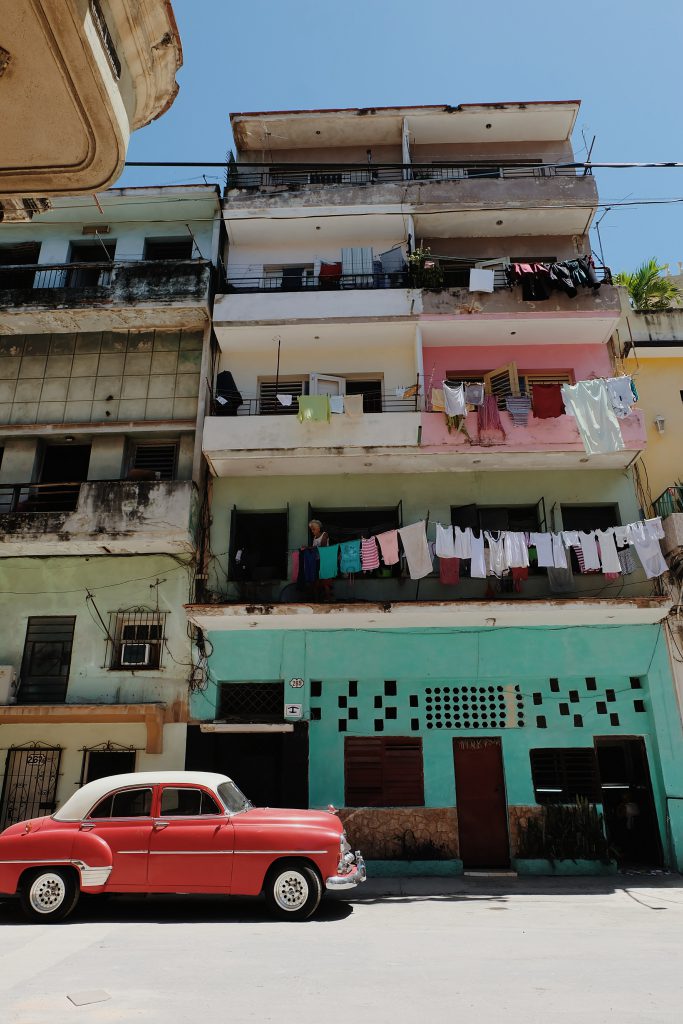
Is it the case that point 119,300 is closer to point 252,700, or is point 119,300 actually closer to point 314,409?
point 314,409

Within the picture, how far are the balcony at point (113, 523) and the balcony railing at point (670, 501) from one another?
396 inches

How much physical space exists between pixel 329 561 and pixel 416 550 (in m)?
1.77

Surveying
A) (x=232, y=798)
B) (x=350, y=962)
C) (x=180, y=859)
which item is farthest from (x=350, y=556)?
(x=350, y=962)

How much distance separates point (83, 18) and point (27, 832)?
8730 mm

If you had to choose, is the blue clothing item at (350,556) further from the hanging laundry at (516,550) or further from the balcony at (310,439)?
the hanging laundry at (516,550)

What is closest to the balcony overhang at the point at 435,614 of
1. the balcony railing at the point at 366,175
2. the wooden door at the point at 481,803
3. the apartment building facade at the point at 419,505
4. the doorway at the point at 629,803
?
the apartment building facade at the point at 419,505

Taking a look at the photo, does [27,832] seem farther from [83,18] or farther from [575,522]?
[575,522]

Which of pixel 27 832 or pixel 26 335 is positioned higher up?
pixel 26 335

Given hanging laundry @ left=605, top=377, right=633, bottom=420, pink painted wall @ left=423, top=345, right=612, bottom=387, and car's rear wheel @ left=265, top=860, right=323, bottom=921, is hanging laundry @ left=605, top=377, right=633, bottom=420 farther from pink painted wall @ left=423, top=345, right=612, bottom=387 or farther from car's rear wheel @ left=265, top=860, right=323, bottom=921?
car's rear wheel @ left=265, top=860, right=323, bottom=921

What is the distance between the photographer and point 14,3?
2561 millimetres

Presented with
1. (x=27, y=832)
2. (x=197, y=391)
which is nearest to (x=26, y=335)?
(x=197, y=391)

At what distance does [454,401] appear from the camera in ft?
46.3

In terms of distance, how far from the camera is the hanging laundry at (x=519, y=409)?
46.5ft

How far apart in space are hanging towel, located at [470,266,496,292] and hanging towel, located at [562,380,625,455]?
10.8ft
